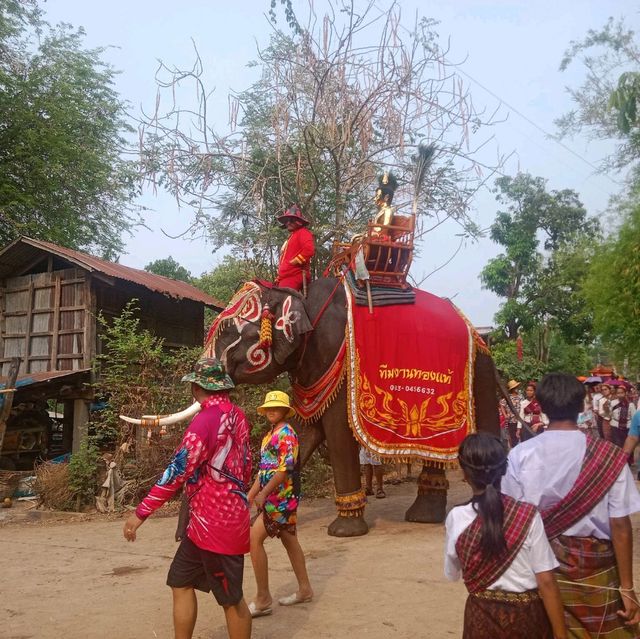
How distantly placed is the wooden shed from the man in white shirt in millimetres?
9851

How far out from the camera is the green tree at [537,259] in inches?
936

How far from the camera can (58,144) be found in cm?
1708

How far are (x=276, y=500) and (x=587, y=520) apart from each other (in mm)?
2201

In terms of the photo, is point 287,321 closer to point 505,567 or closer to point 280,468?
point 280,468

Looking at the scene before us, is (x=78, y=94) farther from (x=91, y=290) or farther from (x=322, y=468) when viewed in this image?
(x=322, y=468)

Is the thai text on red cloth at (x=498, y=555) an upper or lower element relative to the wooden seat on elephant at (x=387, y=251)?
lower

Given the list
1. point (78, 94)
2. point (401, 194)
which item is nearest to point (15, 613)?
point (401, 194)

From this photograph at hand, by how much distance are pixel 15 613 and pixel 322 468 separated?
5277 millimetres

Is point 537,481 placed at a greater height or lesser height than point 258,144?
lesser

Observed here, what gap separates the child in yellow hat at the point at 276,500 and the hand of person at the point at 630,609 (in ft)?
6.91

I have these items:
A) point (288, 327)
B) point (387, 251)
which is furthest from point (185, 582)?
point (387, 251)

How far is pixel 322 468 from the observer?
30.9 ft

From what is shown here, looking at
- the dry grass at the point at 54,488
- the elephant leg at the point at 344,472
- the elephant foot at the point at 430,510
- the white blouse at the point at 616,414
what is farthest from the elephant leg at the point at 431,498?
the white blouse at the point at 616,414

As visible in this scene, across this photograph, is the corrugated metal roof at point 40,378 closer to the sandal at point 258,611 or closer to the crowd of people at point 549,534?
the sandal at point 258,611
